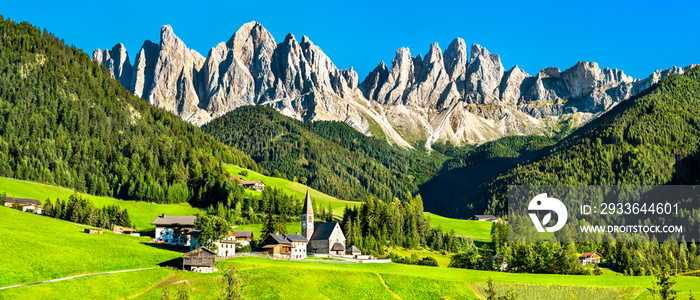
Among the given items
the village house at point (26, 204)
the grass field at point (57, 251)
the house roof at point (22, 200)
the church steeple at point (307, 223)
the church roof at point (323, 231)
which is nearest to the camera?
the grass field at point (57, 251)

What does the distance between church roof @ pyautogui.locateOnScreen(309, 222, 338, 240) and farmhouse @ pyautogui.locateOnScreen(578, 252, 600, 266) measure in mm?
67989

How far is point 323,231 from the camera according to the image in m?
137

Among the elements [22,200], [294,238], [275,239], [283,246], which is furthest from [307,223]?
[22,200]

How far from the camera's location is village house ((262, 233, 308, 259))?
11847 cm

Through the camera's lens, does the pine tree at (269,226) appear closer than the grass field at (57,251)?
No

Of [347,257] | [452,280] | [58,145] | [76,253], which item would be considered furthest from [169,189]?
[452,280]

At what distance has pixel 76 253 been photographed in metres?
91.2

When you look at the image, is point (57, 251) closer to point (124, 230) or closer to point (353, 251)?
point (124, 230)

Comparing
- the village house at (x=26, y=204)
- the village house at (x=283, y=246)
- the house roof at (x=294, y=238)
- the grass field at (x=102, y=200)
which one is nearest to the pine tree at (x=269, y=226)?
the village house at (x=283, y=246)

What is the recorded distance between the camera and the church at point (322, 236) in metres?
133

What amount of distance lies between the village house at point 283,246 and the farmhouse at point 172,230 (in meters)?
18.9

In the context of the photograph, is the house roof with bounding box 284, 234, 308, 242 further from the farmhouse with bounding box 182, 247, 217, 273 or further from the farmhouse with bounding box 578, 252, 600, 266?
the farmhouse with bounding box 578, 252, 600, 266

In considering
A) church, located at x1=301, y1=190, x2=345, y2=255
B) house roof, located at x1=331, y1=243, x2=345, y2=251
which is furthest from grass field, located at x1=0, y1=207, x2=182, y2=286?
house roof, located at x1=331, y1=243, x2=345, y2=251

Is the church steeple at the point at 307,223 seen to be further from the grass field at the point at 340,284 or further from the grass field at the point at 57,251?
the grass field at the point at 57,251
